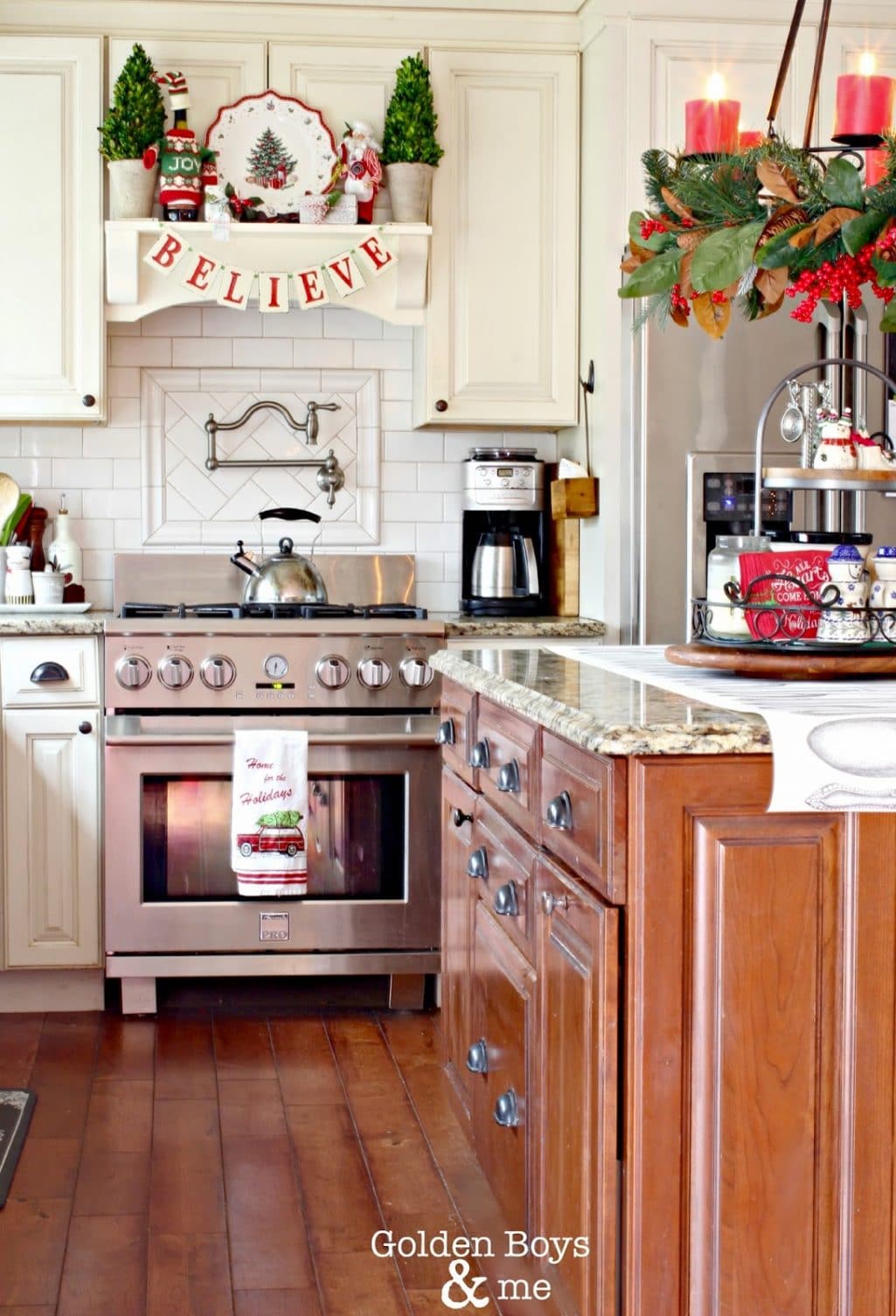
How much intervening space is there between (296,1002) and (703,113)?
8.54 feet

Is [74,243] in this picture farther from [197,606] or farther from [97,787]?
[97,787]

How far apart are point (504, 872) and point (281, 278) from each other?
215cm

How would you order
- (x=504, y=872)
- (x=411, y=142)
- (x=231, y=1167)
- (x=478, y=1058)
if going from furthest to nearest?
(x=411, y=142) < (x=231, y=1167) < (x=478, y=1058) < (x=504, y=872)

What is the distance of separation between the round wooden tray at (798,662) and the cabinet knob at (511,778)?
0.29m

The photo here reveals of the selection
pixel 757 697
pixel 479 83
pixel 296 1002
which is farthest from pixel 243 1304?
pixel 479 83

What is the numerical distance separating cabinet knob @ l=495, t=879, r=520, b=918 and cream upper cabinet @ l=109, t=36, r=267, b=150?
2.52 metres

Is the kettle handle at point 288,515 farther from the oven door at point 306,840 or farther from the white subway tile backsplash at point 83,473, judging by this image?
the oven door at point 306,840

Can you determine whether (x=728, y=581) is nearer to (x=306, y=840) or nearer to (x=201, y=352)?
(x=306, y=840)

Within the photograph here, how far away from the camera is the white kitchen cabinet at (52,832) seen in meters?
3.70

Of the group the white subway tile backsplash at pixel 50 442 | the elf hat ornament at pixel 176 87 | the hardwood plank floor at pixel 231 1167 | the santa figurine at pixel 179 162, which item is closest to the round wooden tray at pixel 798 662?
the hardwood plank floor at pixel 231 1167

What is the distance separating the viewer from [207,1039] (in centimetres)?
356

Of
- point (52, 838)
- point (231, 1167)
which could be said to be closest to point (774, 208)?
point (231, 1167)

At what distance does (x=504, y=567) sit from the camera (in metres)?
4.24

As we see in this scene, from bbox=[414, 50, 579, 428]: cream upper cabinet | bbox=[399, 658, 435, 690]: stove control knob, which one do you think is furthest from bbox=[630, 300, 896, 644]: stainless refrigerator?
bbox=[399, 658, 435, 690]: stove control knob
